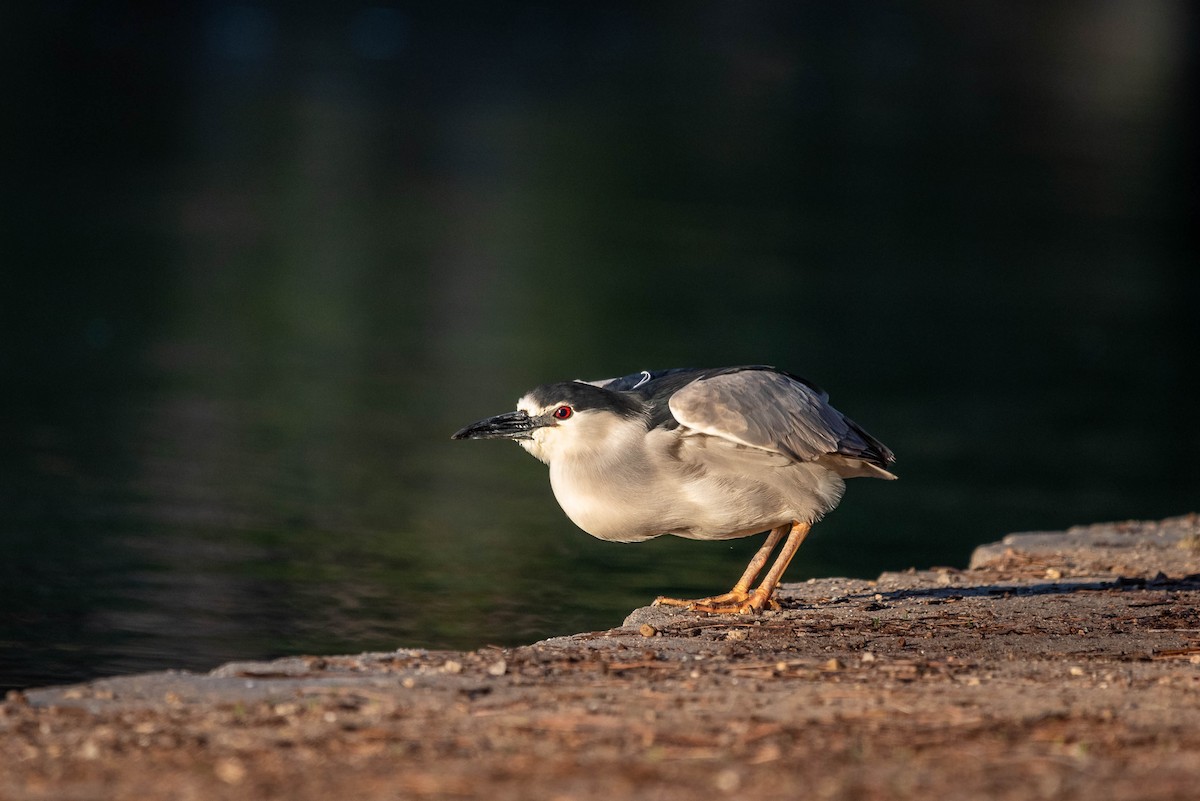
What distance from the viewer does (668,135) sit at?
1764 inches

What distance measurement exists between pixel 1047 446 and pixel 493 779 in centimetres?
1313

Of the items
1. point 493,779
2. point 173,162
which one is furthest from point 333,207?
point 493,779

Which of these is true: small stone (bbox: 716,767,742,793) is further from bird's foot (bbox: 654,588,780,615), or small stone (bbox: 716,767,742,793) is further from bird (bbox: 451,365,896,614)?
bird's foot (bbox: 654,588,780,615)

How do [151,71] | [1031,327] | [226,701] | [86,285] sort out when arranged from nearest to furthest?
[226,701] < [86,285] < [1031,327] < [151,71]

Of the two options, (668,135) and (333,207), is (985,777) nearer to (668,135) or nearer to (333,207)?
(333,207)

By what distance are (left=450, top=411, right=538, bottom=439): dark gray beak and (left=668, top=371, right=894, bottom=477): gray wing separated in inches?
27.5

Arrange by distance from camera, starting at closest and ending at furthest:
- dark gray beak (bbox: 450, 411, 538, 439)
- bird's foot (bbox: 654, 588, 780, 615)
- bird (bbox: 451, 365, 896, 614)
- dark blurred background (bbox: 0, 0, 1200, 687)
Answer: bird (bbox: 451, 365, 896, 614) → dark gray beak (bbox: 450, 411, 538, 439) → bird's foot (bbox: 654, 588, 780, 615) → dark blurred background (bbox: 0, 0, 1200, 687)

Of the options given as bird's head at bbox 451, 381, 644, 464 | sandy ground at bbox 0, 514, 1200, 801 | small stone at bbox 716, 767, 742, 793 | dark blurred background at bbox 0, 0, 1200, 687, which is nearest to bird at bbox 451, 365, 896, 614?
bird's head at bbox 451, 381, 644, 464

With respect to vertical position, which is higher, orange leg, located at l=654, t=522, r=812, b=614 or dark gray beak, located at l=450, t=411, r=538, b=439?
dark gray beak, located at l=450, t=411, r=538, b=439

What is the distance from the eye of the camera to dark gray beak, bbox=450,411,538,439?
8297 mm

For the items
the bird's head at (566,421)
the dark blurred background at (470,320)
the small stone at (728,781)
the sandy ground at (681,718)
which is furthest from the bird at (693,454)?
the small stone at (728,781)

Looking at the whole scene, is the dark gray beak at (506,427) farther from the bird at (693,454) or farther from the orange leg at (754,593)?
the orange leg at (754,593)

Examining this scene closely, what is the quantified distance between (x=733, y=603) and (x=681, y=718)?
270cm

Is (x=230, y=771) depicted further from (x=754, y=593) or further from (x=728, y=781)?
(x=754, y=593)
